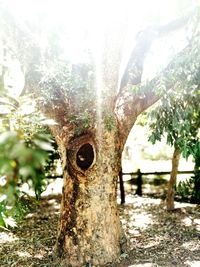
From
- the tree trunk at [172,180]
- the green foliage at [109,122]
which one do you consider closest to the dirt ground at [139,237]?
the tree trunk at [172,180]

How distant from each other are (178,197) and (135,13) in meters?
6.54

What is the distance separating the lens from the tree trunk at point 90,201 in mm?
6211

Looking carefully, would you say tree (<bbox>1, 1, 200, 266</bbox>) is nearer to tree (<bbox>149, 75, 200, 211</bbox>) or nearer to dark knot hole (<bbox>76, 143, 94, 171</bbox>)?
dark knot hole (<bbox>76, 143, 94, 171</bbox>)

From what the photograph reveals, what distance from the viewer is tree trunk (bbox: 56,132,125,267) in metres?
6.21

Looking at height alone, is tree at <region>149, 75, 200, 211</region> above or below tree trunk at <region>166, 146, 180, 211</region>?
above

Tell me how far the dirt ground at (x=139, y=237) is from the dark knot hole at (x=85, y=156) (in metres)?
1.80

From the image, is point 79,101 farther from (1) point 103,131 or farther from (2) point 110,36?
(2) point 110,36

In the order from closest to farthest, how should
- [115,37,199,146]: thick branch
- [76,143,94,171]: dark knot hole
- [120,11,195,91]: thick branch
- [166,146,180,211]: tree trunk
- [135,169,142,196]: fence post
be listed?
[115,37,199,146]: thick branch → [76,143,94,171]: dark knot hole → [120,11,195,91]: thick branch → [166,146,180,211]: tree trunk → [135,169,142,196]: fence post

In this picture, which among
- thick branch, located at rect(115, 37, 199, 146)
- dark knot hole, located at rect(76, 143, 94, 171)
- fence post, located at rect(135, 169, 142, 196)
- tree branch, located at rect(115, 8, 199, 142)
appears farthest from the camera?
fence post, located at rect(135, 169, 142, 196)

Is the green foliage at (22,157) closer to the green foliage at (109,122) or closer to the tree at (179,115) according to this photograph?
the green foliage at (109,122)

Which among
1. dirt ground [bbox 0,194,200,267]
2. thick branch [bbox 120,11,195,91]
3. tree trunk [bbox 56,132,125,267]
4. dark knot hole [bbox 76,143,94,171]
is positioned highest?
thick branch [bbox 120,11,195,91]

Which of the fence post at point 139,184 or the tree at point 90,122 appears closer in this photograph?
the tree at point 90,122

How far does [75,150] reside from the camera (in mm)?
6027

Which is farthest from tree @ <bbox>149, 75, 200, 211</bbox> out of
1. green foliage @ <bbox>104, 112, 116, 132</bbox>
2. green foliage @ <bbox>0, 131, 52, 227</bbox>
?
green foliage @ <bbox>0, 131, 52, 227</bbox>
